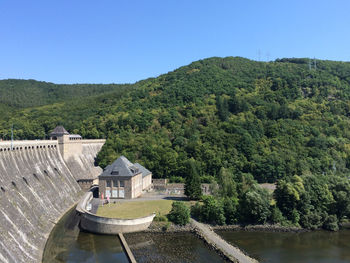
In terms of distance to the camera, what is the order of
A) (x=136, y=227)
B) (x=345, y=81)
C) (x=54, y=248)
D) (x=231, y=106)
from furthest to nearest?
(x=345, y=81) < (x=231, y=106) < (x=136, y=227) < (x=54, y=248)

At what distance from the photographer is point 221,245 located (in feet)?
124

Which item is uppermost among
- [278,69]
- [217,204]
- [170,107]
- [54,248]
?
[278,69]

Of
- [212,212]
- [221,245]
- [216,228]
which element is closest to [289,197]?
[212,212]

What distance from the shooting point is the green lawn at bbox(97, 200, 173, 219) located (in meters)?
46.2

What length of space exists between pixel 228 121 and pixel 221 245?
216 ft

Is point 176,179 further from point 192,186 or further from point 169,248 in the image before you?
point 169,248

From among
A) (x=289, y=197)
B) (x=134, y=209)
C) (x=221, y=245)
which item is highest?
(x=289, y=197)

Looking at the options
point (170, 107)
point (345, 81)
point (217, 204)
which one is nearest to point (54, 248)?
point (217, 204)

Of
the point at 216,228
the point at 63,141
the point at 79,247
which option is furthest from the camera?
the point at 63,141

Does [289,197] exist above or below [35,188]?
below

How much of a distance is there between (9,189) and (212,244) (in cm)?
2776

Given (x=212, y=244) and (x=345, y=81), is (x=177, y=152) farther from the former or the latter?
(x=345, y=81)

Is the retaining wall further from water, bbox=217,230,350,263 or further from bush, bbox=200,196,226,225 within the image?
water, bbox=217,230,350,263

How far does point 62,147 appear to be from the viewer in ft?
218
